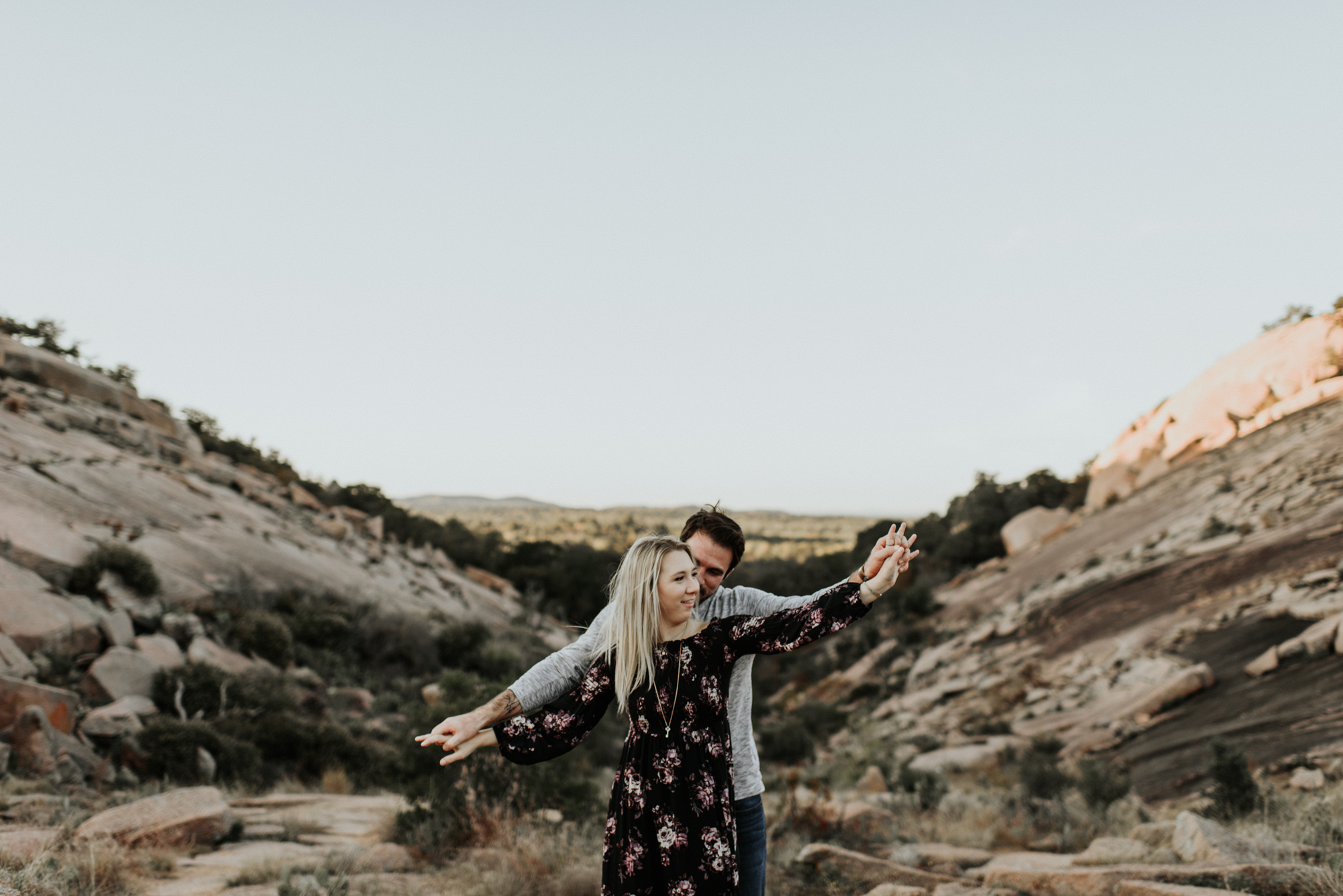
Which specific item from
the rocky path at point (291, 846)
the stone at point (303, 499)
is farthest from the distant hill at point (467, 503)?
the rocky path at point (291, 846)

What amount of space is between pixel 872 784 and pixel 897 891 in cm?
753

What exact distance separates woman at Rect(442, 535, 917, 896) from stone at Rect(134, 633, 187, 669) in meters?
10.7

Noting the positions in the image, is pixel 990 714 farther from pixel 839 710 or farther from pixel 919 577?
pixel 919 577

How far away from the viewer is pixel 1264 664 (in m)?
10.7

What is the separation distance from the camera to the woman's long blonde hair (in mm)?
2834

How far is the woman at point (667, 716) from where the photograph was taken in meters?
2.72

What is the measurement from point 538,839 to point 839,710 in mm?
15943

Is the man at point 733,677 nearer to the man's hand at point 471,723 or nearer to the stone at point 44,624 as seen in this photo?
the man's hand at point 471,723

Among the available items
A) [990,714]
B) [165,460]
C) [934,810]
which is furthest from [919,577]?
[165,460]

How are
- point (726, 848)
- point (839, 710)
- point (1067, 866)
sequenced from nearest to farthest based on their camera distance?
point (726, 848) → point (1067, 866) → point (839, 710)

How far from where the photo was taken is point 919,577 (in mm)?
31438

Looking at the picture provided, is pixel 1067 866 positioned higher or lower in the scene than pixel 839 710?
higher

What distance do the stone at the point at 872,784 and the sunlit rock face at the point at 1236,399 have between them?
18.4 metres

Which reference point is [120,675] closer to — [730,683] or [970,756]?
[730,683]
